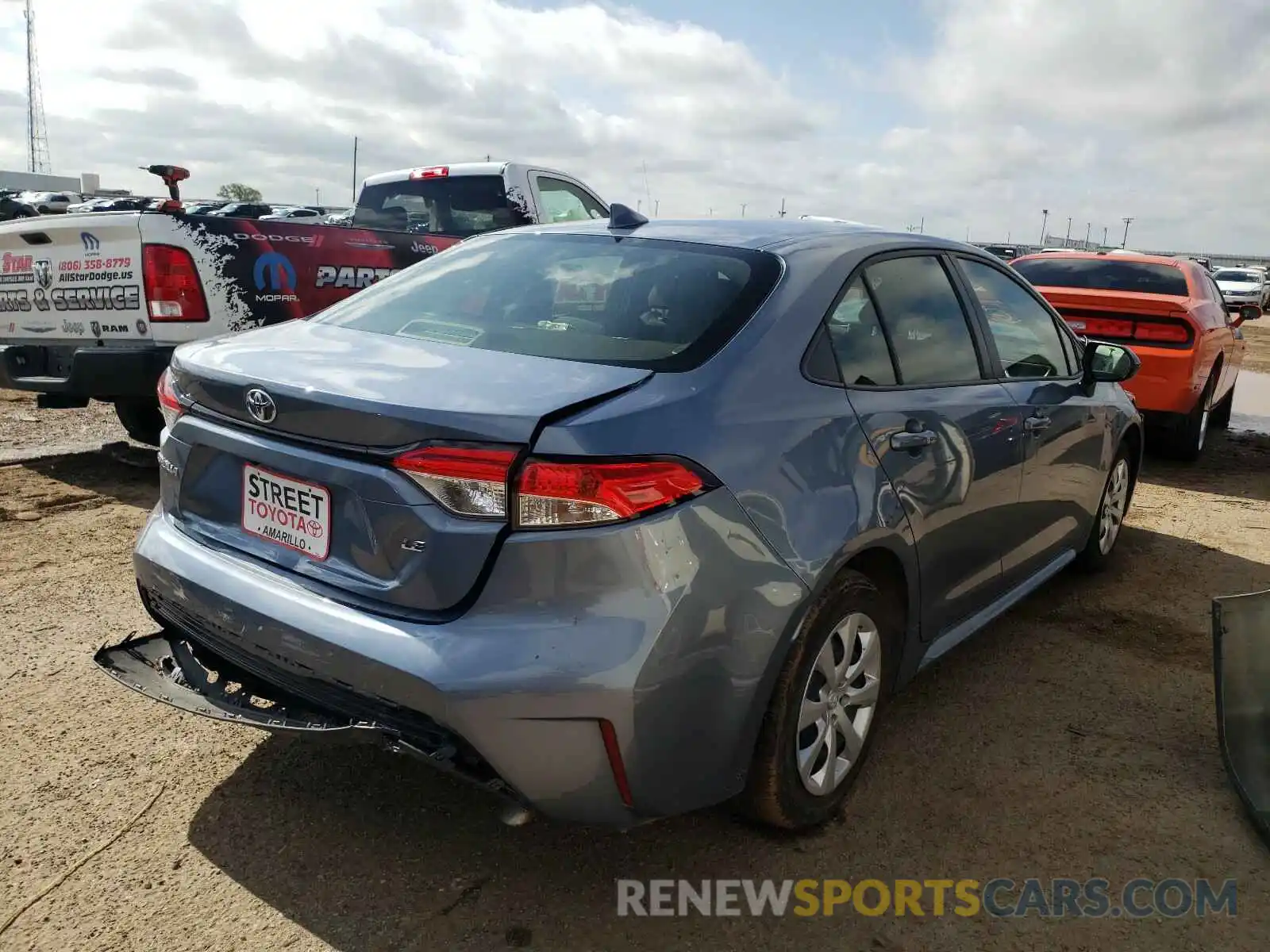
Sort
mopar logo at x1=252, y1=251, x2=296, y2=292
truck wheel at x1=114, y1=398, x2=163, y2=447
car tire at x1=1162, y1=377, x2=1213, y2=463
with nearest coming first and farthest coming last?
mopar logo at x1=252, y1=251, x2=296, y2=292 < truck wheel at x1=114, y1=398, x2=163, y2=447 < car tire at x1=1162, y1=377, x2=1213, y2=463

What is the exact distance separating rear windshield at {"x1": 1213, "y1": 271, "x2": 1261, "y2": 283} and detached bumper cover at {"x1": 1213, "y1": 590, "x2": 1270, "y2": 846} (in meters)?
36.3

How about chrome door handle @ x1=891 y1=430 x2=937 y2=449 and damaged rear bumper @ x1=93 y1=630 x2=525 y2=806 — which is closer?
damaged rear bumper @ x1=93 y1=630 x2=525 y2=806

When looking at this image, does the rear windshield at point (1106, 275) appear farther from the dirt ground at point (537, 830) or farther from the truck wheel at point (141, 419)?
the truck wheel at point (141, 419)

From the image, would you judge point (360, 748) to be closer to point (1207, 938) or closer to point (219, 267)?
point (1207, 938)

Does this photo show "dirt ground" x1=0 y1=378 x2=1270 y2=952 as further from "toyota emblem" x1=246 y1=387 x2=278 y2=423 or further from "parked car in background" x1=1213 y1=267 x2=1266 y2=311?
"parked car in background" x1=1213 y1=267 x2=1266 y2=311

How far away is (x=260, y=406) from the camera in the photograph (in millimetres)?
2303

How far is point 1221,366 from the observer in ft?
27.6

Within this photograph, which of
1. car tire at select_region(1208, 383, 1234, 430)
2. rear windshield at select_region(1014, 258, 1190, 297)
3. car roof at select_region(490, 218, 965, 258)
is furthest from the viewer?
car tire at select_region(1208, 383, 1234, 430)

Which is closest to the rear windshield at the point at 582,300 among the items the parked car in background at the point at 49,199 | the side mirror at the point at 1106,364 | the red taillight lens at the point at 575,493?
the red taillight lens at the point at 575,493

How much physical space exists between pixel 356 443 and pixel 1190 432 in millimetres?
7410

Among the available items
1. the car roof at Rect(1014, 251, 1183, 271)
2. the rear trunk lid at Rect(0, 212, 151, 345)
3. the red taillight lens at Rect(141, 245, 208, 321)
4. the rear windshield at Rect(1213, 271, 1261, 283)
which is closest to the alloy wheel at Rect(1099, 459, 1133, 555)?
the car roof at Rect(1014, 251, 1183, 271)

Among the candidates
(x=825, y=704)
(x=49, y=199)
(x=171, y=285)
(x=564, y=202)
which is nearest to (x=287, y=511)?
(x=825, y=704)

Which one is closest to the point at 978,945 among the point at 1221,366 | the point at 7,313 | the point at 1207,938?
the point at 1207,938

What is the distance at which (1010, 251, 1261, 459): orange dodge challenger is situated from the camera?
7355 mm
